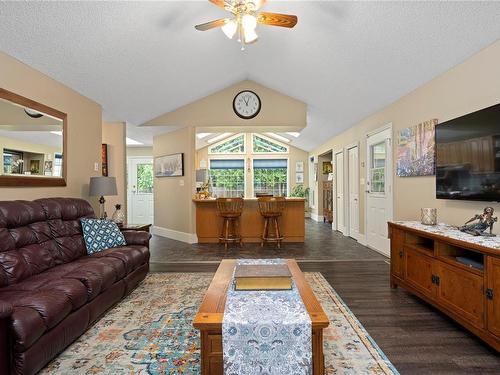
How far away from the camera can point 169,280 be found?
3682mm

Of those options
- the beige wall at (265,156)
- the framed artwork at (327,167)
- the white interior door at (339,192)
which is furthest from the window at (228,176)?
the white interior door at (339,192)

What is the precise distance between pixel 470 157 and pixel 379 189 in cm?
248

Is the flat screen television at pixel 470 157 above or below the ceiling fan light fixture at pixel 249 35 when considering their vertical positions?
below

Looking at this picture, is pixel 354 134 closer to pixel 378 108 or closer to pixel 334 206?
pixel 378 108

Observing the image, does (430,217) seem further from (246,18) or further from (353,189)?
(353,189)

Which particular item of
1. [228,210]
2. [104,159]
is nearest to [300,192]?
[228,210]

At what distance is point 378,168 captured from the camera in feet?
17.0

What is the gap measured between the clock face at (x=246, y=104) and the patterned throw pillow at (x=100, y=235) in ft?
11.2

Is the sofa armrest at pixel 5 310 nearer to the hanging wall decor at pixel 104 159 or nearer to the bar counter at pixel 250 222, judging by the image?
the bar counter at pixel 250 222

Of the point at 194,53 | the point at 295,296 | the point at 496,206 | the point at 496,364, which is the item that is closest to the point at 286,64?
the point at 194,53

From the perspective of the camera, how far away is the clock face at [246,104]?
597 centimetres

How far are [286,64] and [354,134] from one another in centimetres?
236

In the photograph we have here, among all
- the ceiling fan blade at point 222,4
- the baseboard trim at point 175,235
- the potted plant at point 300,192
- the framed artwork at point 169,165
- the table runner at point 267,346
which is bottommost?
the baseboard trim at point 175,235

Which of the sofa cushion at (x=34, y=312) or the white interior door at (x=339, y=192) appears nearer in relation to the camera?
the sofa cushion at (x=34, y=312)
